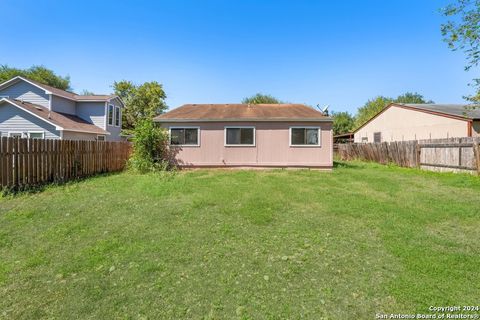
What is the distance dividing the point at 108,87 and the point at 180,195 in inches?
1498

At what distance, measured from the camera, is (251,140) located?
13.2 meters

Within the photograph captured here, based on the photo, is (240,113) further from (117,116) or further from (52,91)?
(117,116)

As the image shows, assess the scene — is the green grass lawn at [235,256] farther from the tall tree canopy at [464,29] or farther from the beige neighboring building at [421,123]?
the beige neighboring building at [421,123]

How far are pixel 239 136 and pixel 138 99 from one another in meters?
29.5

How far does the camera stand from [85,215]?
5562 millimetres

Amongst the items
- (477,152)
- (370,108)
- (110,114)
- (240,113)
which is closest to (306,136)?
(240,113)

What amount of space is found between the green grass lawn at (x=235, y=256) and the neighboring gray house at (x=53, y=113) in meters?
11.5

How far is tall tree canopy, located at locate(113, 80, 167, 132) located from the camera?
3699 centimetres

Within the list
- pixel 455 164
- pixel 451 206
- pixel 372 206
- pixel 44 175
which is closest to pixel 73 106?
pixel 44 175

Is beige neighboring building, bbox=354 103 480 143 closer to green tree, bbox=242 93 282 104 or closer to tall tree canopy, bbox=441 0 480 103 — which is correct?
tall tree canopy, bbox=441 0 480 103

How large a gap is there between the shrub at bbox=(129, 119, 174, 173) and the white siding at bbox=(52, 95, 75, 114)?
10.2 m

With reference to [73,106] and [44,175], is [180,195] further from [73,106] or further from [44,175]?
[73,106]

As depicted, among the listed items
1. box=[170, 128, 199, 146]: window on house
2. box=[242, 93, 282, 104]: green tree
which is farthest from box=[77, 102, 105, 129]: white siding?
box=[242, 93, 282, 104]: green tree

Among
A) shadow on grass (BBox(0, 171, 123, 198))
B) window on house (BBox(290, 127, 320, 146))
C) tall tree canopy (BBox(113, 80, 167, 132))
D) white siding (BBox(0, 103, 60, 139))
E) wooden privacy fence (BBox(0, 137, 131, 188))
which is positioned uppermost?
tall tree canopy (BBox(113, 80, 167, 132))
